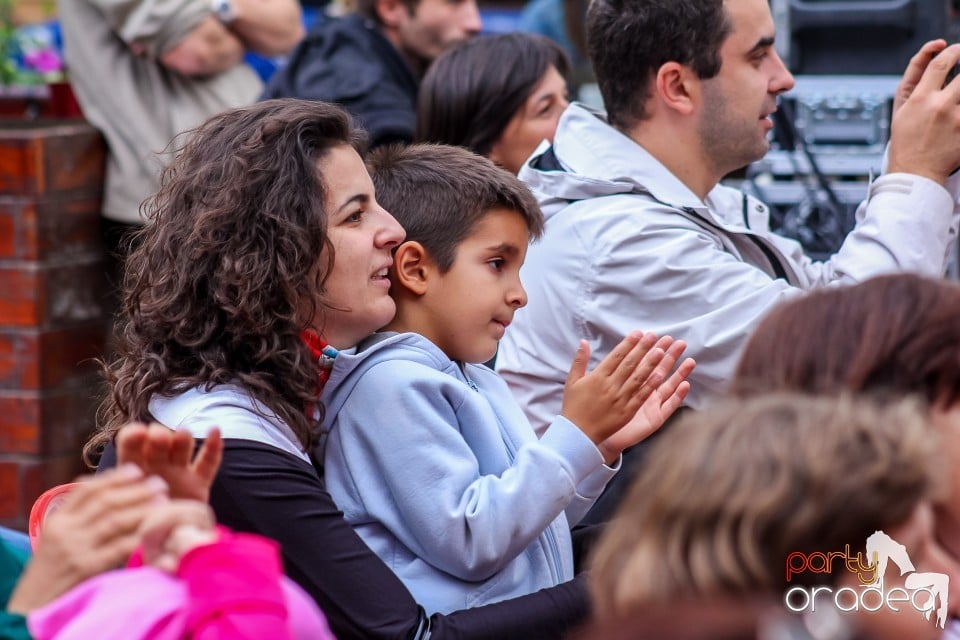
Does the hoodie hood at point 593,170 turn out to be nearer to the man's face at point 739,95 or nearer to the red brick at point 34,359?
the man's face at point 739,95

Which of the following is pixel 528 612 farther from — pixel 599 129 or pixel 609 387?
pixel 599 129

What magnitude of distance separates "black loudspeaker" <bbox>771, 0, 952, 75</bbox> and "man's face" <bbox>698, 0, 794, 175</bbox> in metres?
0.75

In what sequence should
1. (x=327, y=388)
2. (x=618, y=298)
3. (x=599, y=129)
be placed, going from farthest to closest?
(x=599, y=129) → (x=618, y=298) → (x=327, y=388)

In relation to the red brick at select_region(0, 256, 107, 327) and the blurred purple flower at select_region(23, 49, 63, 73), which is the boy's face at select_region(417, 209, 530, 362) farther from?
the blurred purple flower at select_region(23, 49, 63, 73)

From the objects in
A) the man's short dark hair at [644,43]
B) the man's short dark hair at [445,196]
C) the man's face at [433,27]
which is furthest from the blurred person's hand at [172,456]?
the man's face at [433,27]

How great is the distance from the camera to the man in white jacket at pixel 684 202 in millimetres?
2479

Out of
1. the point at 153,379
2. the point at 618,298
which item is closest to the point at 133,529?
the point at 153,379

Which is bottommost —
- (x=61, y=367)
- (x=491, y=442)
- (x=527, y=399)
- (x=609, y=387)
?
(x=61, y=367)

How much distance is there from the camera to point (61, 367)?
361 centimetres

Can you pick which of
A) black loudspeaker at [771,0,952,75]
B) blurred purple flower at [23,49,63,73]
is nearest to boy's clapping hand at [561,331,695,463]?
black loudspeaker at [771,0,952,75]

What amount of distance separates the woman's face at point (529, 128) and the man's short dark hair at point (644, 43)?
0.53 metres

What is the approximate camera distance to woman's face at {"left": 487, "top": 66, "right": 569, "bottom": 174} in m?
3.46

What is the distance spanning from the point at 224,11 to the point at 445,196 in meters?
1.87

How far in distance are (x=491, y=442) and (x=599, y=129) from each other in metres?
0.95
